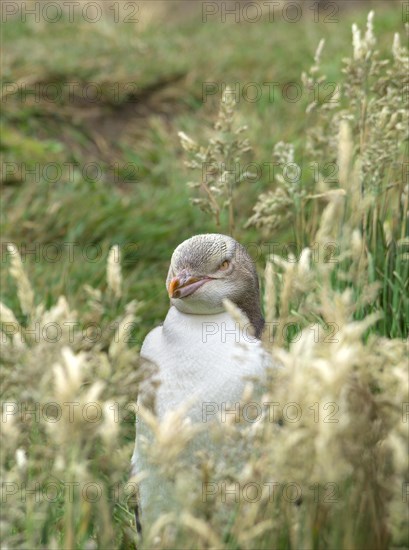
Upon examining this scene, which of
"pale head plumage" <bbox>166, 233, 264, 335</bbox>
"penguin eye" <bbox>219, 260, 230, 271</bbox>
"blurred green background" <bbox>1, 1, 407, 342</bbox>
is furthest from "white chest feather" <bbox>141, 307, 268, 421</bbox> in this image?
"blurred green background" <bbox>1, 1, 407, 342</bbox>

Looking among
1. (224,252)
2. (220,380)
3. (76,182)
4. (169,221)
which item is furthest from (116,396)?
(76,182)

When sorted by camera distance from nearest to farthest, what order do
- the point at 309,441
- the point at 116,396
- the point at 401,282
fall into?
the point at 309,441 → the point at 116,396 → the point at 401,282

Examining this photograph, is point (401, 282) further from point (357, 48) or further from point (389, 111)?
point (357, 48)

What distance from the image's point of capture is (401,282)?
3.73 m

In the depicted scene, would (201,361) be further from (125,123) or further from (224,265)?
(125,123)

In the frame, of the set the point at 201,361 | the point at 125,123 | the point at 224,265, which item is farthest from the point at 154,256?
the point at 201,361

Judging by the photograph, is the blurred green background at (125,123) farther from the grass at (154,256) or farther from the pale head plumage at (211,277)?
the pale head plumage at (211,277)

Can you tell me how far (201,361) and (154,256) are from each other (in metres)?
2.63

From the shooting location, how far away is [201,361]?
9.43 feet

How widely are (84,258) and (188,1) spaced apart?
25.4ft

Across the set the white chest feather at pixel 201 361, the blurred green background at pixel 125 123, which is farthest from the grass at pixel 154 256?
the white chest feather at pixel 201 361

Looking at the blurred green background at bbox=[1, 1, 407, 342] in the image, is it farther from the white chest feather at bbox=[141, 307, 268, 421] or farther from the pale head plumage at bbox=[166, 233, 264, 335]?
the white chest feather at bbox=[141, 307, 268, 421]

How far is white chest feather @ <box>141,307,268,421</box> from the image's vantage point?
2.79 meters

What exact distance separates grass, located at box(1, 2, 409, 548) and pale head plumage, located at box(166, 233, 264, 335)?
21 centimetres
